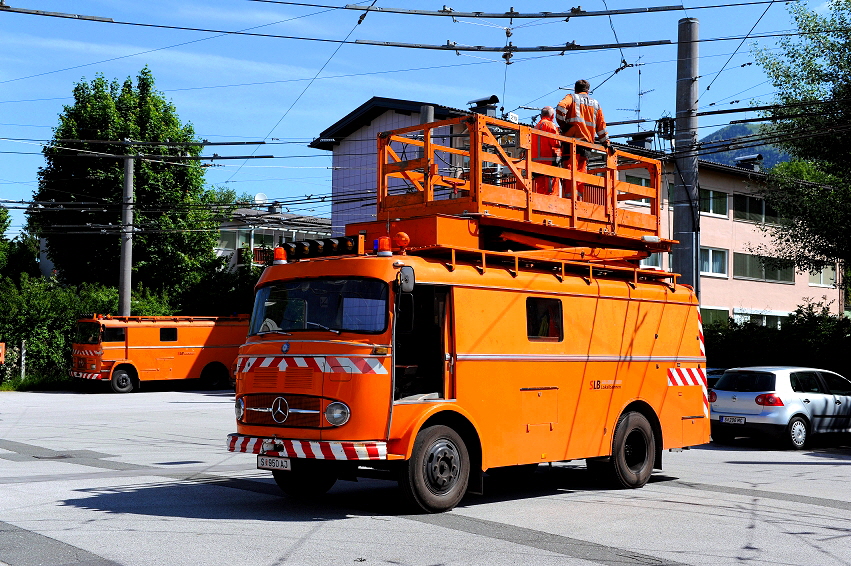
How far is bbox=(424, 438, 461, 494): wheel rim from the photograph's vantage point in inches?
368

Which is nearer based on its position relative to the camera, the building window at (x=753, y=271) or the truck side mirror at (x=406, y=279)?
the truck side mirror at (x=406, y=279)

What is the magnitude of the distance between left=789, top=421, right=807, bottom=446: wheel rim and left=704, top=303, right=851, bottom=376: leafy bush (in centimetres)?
570

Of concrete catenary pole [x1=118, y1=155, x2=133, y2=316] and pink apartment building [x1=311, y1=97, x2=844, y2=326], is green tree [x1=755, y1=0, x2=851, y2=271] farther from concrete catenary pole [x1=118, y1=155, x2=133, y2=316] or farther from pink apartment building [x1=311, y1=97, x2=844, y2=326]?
concrete catenary pole [x1=118, y1=155, x2=133, y2=316]

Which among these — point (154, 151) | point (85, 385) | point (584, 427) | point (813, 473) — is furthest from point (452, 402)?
point (154, 151)

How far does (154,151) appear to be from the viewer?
42.5 meters

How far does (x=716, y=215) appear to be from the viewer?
42469 mm

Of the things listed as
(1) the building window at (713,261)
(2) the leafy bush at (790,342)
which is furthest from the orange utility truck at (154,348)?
(1) the building window at (713,261)

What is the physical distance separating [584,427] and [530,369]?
1.19 metres

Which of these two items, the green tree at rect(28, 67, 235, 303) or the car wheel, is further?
the green tree at rect(28, 67, 235, 303)

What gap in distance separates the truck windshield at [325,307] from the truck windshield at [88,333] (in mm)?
26258

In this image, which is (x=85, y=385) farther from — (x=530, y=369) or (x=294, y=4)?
(x=530, y=369)

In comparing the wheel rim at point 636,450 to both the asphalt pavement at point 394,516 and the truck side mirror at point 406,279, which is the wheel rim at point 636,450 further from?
the truck side mirror at point 406,279

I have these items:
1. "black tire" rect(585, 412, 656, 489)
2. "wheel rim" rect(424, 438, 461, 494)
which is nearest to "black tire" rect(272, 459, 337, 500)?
"wheel rim" rect(424, 438, 461, 494)

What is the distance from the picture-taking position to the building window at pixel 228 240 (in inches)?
2201
